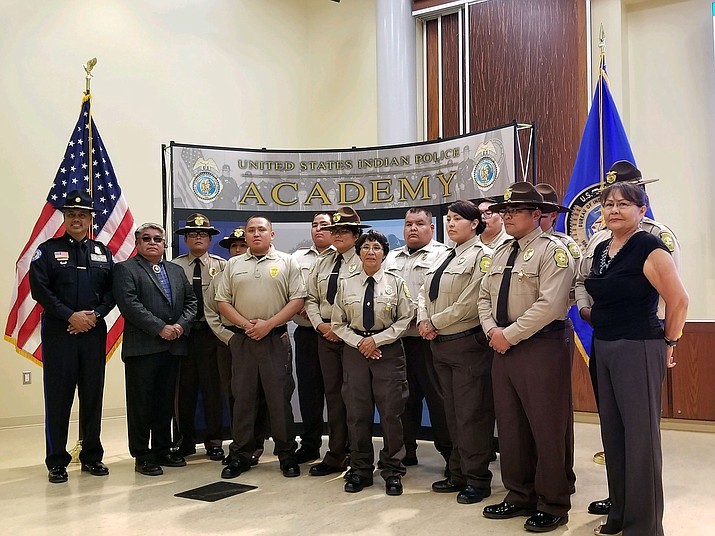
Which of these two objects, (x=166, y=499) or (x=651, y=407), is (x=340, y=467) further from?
(x=651, y=407)

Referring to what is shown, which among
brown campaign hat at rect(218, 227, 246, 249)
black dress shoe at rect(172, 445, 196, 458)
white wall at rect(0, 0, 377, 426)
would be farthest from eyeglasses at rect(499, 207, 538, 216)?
white wall at rect(0, 0, 377, 426)

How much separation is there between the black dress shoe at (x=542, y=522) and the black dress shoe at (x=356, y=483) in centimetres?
114

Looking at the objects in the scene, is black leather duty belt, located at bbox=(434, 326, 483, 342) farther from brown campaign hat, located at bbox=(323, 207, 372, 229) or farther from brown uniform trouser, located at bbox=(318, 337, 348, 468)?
brown campaign hat, located at bbox=(323, 207, 372, 229)

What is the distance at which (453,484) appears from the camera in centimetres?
451

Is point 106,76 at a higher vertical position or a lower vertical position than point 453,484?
higher

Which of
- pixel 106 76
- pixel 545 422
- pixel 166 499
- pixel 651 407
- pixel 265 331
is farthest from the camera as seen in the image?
pixel 106 76

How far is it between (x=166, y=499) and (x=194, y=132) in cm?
505

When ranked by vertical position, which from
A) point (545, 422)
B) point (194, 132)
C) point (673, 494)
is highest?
point (194, 132)

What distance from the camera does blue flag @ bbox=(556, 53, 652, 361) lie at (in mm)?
5695

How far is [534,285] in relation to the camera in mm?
3828

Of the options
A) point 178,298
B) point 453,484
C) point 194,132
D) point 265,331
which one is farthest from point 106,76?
point 453,484

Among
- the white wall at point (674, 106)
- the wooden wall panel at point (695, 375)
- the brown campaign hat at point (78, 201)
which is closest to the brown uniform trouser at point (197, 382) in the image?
the brown campaign hat at point (78, 201)

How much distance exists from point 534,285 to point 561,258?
0.63 feet

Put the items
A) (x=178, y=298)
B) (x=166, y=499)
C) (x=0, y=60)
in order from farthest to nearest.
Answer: (x=0, y=60), (x=178, y=298), (x=166, y=499)
